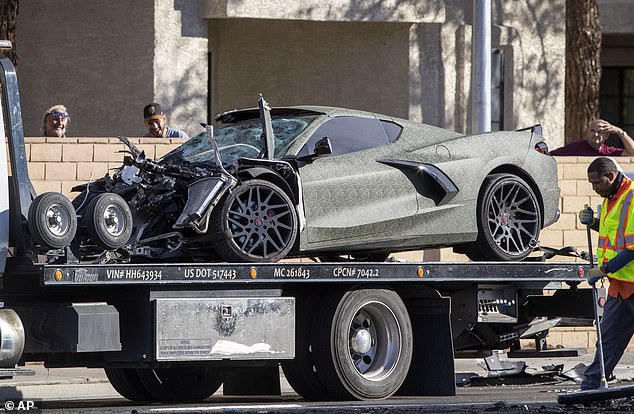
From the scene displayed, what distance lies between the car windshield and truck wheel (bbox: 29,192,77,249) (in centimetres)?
156

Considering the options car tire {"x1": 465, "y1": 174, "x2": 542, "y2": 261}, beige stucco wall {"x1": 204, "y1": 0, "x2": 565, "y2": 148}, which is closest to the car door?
car tire {"x1": 465, "y1": 174, "x2": 542, "y2": 261}

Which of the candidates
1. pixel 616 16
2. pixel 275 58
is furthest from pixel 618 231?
pixel 616 16

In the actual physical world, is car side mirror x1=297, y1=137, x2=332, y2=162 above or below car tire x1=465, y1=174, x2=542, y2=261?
above

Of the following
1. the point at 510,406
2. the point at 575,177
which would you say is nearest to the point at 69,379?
the point at 510,406

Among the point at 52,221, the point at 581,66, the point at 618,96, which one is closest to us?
the point at 52,221

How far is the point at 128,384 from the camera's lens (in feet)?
44.6

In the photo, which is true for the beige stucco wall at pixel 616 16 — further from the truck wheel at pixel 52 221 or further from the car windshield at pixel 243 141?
the truck wheel at pixel 52 221

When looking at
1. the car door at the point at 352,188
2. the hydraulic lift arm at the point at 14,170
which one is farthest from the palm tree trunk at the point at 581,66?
the hydraulic lift arm at the point at 14,170

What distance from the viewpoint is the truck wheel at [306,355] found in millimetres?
12672

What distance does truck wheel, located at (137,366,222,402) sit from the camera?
13469 mm

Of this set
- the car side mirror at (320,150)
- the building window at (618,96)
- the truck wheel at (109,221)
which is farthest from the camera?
the building window at (618,96)

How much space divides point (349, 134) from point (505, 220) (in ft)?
5.47

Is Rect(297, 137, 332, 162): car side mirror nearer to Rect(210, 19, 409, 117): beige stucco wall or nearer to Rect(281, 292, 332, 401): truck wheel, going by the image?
Rect(281, 292, 332, 401): truck wheel

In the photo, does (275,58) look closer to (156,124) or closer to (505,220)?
(156,124)
